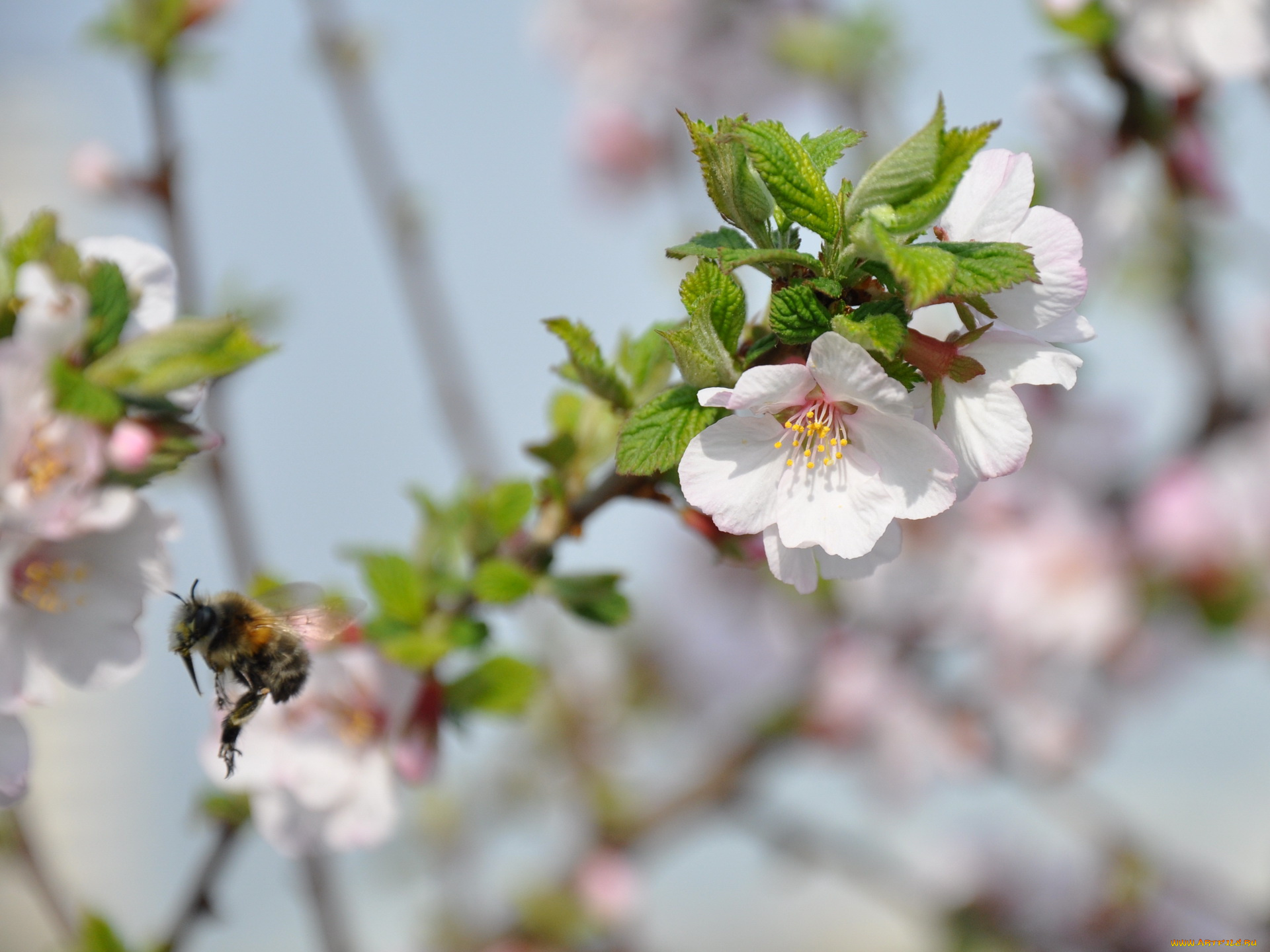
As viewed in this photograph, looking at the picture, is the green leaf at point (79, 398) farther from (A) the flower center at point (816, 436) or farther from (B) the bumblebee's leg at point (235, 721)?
(A) the flower center at point (816, 436)

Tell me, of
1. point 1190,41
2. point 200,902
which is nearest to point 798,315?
point 200,902

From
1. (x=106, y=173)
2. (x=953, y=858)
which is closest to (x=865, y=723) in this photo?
(x=953, y=858)

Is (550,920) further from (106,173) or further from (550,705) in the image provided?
(106,173)

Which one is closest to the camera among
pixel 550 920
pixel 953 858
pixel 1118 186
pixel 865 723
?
pixel 1118 186

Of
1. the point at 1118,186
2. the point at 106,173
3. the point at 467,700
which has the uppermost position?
the point at 106,173

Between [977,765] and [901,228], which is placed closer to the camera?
[901,228]

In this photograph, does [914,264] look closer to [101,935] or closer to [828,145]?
[828,145]

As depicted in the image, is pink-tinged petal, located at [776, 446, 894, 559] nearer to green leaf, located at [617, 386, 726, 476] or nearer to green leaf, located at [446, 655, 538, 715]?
green leaf, located at [617, 386, 726, 476]
